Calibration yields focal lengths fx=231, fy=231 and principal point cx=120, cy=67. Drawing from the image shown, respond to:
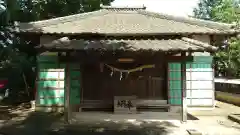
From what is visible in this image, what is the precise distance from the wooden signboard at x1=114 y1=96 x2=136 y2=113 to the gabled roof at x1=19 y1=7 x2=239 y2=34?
117 inches

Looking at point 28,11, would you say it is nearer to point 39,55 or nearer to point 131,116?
point 39,55

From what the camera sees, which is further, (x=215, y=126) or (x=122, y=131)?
(x=215, y=126)

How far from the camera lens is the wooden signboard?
10450mm

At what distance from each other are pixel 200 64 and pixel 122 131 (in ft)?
19.8

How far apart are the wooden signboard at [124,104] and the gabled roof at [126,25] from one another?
2975mm

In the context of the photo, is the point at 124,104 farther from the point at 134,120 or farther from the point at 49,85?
the point at 49,85

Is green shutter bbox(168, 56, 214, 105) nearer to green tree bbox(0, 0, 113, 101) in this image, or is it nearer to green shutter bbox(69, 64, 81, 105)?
green shutter bbox(69, 64, 81, 105)

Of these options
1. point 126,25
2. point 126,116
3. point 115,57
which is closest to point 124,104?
point 126,116

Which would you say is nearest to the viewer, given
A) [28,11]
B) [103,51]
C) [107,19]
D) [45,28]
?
[103,51]

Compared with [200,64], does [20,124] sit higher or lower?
lower

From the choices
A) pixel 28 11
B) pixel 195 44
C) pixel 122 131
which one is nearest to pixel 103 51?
pixel 122 131

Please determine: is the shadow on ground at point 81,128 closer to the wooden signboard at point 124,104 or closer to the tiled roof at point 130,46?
the wooden signboard at point 124,104

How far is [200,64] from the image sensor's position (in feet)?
38.7

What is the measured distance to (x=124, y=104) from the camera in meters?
10.5
